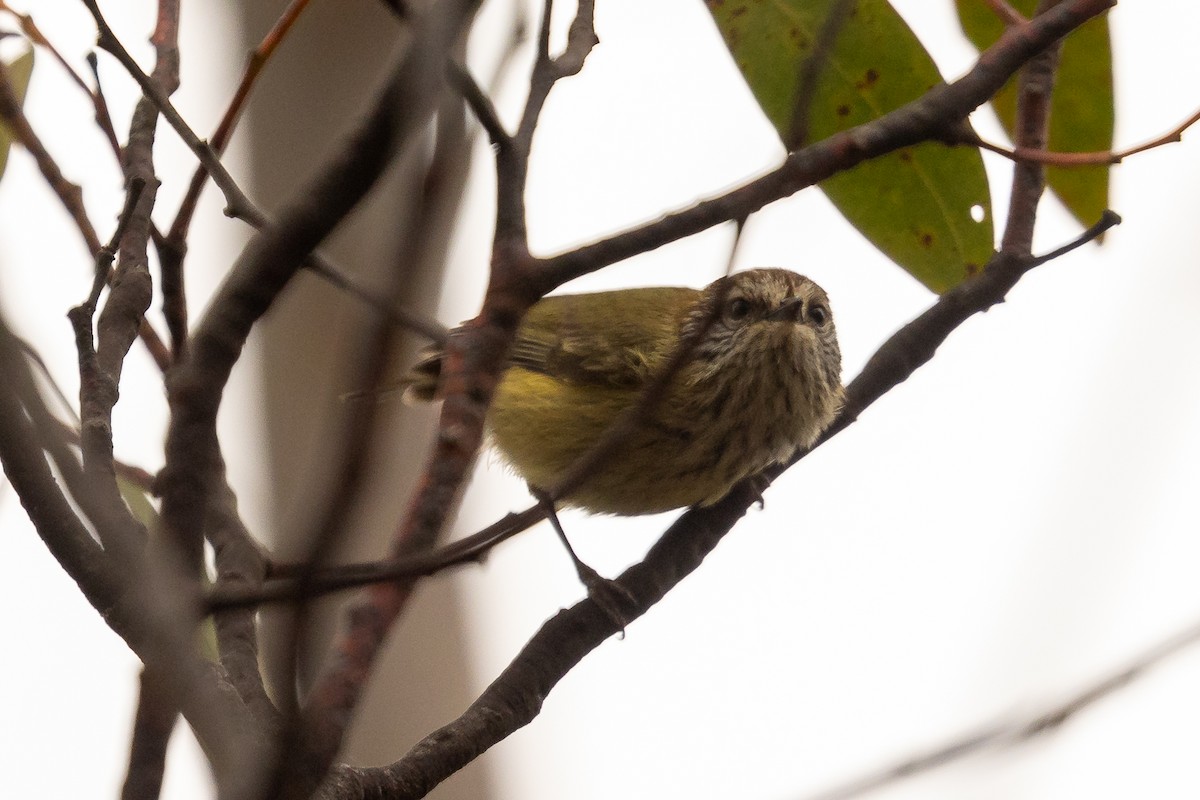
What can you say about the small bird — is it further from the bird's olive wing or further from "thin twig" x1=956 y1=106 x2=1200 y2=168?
"thin twig" x1=956 y1=106 x2=1200 y2=168

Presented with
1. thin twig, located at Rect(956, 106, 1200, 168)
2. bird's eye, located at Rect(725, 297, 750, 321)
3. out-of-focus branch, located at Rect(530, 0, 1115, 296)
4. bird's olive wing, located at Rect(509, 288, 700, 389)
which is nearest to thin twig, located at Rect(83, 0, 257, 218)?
out-of-focus branch, located at Rect(530, 0, 1115, 296)

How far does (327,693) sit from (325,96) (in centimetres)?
270

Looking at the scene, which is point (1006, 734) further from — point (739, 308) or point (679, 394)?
point (739, 308)

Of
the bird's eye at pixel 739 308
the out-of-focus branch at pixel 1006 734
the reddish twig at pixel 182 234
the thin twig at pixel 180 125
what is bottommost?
the out-of-focus branch at pixel 1006 734

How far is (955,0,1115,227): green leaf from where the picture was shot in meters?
2.72

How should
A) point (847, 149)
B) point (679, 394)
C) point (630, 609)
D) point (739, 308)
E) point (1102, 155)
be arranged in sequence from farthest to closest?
point (739, 308), point (679, 394), point (630, 609), point (1102, 155), point (847, 149)

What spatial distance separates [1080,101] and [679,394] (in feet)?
4.09

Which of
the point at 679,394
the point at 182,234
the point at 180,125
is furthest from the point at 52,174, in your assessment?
the point at 679,394

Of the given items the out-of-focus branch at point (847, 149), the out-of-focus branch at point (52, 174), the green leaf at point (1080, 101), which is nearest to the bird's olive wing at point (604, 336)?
the green leaf at point (1080, 101)

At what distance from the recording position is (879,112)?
2568 mm

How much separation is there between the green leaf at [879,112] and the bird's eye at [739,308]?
978 mm

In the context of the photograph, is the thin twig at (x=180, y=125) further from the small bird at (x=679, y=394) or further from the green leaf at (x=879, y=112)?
the small bird at (x=679, y=394)

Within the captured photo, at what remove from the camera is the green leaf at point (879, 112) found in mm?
2510

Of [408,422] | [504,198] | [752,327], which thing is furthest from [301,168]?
[504,198]
